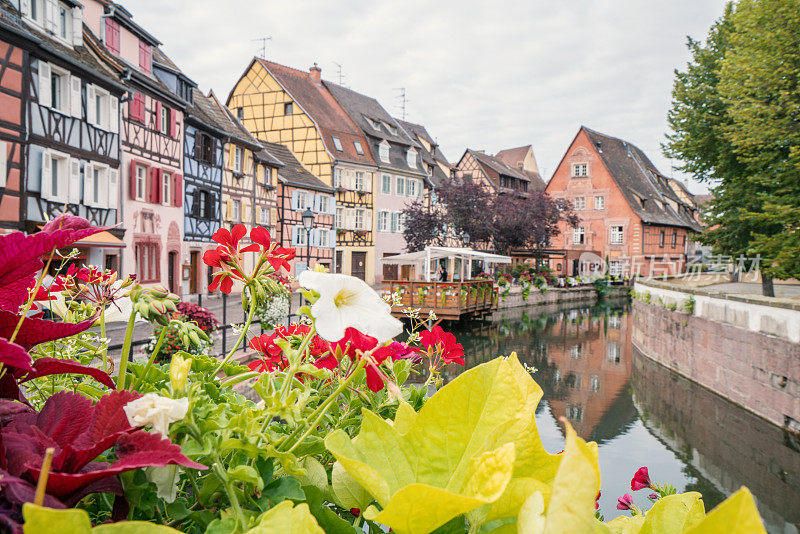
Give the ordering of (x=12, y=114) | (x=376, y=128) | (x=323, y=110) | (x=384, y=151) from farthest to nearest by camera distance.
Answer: (x=376, y=128), (x=384, y=151), (x=323, y=110), (x=12, y=114)

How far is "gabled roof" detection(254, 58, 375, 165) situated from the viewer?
31797 millimetres

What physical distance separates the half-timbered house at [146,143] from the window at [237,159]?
141 inches

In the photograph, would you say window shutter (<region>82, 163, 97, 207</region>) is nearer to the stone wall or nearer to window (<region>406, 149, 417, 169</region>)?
the stone wall

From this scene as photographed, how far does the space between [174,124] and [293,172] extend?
1046cm

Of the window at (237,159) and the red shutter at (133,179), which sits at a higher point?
the window at (237,159)

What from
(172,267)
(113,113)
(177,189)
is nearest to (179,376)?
(113,113)

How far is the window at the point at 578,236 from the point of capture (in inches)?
1783

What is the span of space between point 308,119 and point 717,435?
86.4ft

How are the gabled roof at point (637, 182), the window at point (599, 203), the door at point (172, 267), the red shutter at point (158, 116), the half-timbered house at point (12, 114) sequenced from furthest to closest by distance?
the window at point (599, 203) → the gabled roof at point (637, 182) → the door at point (172, 267) → the red shutter at point (158, 116) → the half-timbered house at point (12, 114)

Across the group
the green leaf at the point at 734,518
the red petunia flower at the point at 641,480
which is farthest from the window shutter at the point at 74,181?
the green leaf at the point at 734,518

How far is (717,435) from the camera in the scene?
970cm

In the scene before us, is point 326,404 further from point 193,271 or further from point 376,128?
point 376,128

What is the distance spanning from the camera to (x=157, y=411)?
59 cm

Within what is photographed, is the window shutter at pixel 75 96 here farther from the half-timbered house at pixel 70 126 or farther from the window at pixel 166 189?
the window at pixel 166 189
